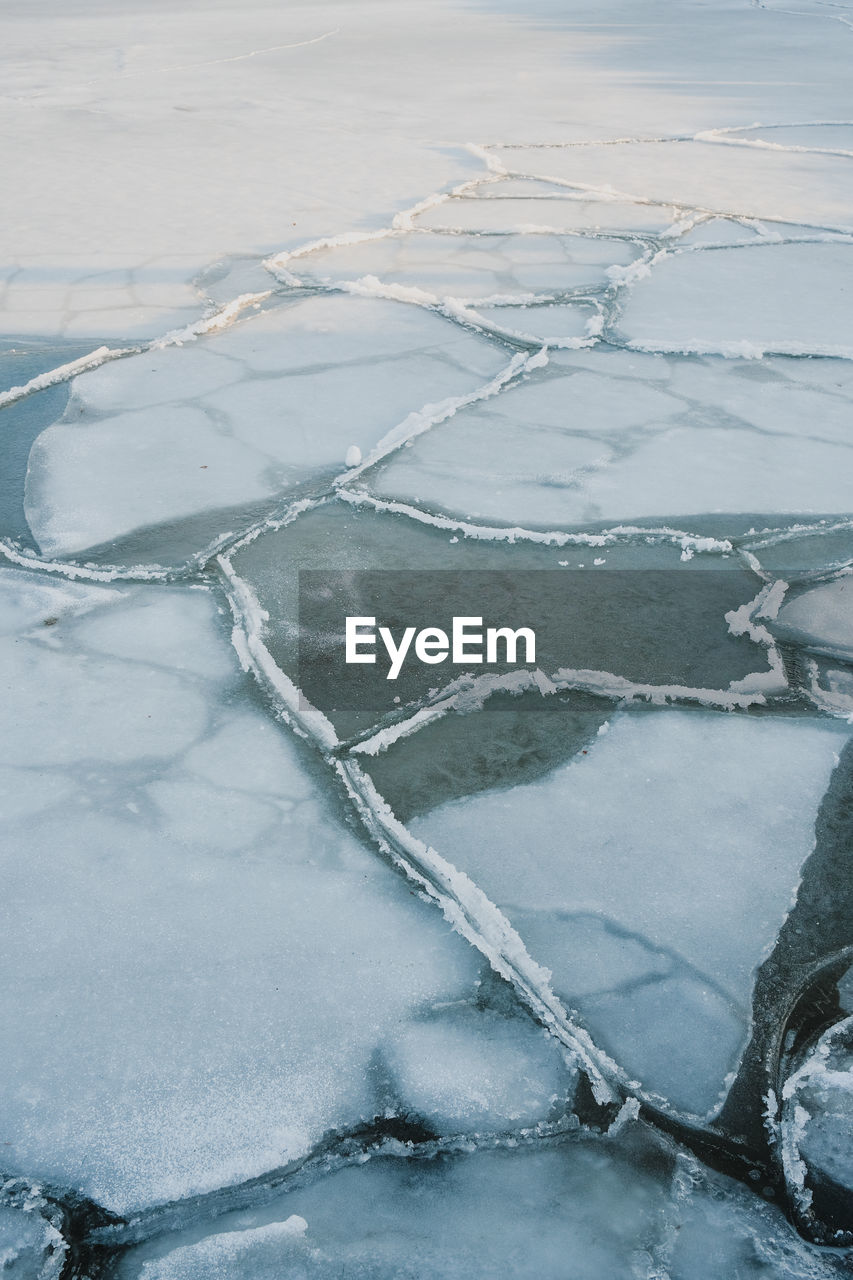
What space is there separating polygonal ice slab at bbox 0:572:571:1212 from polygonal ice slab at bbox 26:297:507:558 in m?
0.73

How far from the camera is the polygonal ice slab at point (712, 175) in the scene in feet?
15.5

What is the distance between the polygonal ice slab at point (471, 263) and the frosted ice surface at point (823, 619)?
191 cm

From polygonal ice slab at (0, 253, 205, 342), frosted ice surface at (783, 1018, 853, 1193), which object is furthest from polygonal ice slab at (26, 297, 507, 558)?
frosted ice surface at (783, 1018, 853, 1193)

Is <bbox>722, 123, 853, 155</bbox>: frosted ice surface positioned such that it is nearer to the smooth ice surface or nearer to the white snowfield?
the white snowfield

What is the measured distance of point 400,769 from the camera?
5.41 ft

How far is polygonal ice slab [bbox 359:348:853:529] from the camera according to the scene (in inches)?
94.2

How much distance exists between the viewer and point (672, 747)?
1699mm

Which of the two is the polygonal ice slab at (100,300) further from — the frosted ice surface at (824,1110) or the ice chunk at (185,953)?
the frosted ice surface at (824,1110)

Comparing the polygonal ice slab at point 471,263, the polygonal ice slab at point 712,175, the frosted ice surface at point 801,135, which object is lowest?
the polygonal ice slab at point 471,263

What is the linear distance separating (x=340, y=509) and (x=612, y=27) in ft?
37.2

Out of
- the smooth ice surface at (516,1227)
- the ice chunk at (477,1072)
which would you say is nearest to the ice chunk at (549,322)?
the ice chunk at (477,1072)

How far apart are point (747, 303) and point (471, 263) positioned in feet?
3.49

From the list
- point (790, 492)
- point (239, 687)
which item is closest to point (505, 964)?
point (239, 687)

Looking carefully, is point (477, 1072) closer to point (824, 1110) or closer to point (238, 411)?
point (824, 1110)
